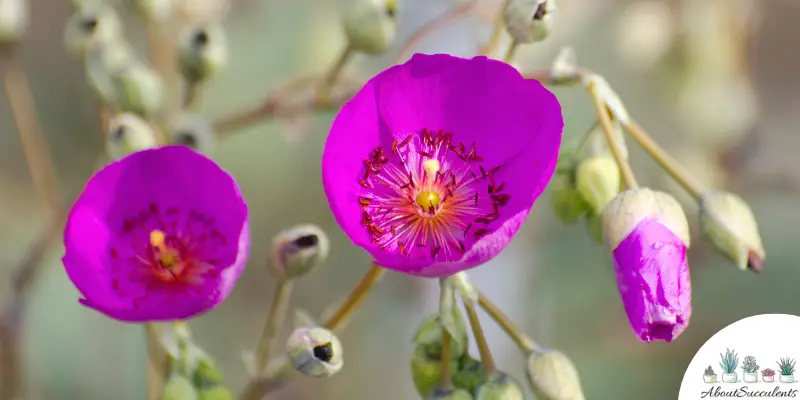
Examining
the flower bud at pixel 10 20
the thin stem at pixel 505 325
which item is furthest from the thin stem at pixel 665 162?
the flower bud at pixel 10 20

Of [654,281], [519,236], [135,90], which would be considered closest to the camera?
[654,281]

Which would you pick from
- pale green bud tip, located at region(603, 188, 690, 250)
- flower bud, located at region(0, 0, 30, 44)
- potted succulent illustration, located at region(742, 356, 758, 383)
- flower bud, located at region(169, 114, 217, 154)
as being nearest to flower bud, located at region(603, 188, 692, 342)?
pale green bud tip, located at region(603, 188, 690, 250)

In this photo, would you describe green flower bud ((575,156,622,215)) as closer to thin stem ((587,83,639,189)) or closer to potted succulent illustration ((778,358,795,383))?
thin stem ((587,83,639,189))

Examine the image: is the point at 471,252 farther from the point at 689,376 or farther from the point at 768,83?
the point at 768,83

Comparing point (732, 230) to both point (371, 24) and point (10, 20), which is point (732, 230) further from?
point (10, 20)

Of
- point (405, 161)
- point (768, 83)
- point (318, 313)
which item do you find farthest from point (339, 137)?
point (768, 83)

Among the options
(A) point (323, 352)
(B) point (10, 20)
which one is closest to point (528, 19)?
(A) point (323, 352)
